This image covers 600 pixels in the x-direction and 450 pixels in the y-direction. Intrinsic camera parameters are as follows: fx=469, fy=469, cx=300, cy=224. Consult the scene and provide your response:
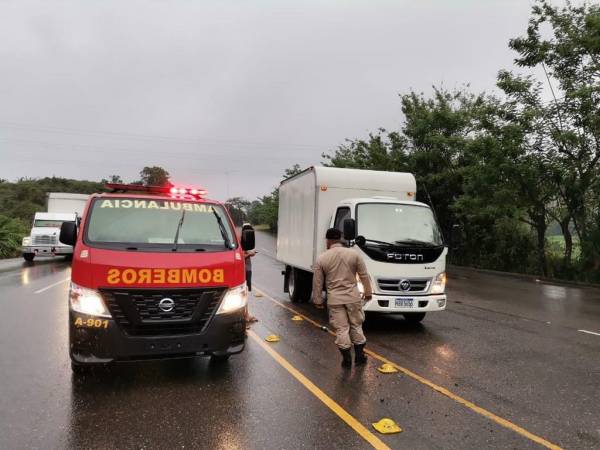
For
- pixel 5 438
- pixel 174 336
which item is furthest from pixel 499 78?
pixel 5 438

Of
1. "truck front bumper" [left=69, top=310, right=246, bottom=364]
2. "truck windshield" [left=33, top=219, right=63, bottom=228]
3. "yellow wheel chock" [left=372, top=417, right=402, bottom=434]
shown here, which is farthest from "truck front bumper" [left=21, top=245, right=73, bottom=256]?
"yellow wheel chock" [left=372, top=417, right=402, bottom=434]

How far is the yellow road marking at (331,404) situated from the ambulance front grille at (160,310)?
1.32 m

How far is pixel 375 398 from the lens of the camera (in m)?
4.78

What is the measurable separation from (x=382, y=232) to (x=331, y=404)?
4036mm

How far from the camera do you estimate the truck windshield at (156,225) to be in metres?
5.34

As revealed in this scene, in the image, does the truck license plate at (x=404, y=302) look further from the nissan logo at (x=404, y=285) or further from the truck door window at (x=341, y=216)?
the truck door window at (x=341, y=216)

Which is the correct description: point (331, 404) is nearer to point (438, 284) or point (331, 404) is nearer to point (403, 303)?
point (403, 303)

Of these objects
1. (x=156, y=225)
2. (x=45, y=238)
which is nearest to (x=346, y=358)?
(x=156, y=225)

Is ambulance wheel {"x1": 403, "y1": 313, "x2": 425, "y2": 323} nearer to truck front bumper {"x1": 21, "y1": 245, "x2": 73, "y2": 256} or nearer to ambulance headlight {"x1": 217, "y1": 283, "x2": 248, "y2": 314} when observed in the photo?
ambulance headlight {"x1": 217, "y1": 283, "x2": 248, "y2": 314}

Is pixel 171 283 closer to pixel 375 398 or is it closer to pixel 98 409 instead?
pixel 98 409

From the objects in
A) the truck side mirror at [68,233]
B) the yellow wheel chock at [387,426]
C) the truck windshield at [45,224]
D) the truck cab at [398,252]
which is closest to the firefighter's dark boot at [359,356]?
the truck cab at [398,252]

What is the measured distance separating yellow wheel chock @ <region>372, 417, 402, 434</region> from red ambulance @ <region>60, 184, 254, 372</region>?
5.85 feet

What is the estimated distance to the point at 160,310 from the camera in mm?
4773

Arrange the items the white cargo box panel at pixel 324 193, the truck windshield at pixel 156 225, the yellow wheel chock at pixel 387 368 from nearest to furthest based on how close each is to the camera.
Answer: the truck windshield at pixel 156 225, the yellow wheel chock at pixel 387 368, the white cargo box panel at pixel 324 193
